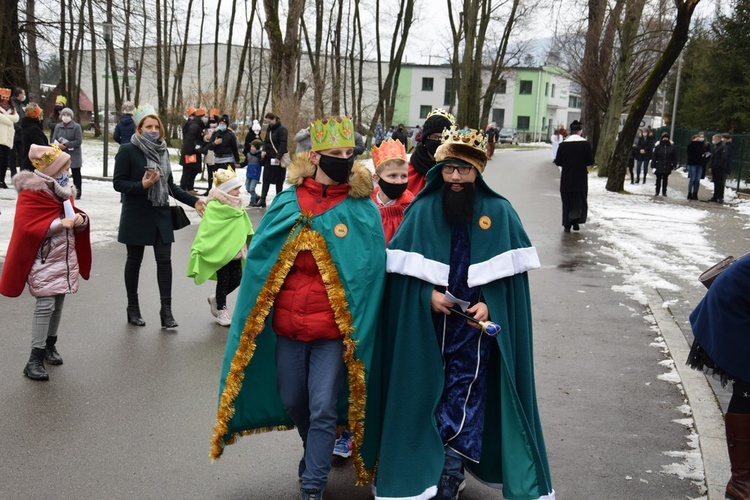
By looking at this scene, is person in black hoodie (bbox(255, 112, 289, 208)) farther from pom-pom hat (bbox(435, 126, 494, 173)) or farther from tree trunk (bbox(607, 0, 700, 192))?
pom-pom hat (bbox(435, 126, 494, 173))

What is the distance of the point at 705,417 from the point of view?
5.72 meters

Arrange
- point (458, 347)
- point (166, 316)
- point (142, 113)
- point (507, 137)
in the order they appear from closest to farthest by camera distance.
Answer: point (458, 347)
point (142, 113)
point (166, 316)
point (507, 137)

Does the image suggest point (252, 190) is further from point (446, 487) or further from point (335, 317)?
point (446, 487)

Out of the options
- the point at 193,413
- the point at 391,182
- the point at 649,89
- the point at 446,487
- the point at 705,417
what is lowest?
the point at 193,413

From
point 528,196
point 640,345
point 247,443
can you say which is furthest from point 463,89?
point 247,443

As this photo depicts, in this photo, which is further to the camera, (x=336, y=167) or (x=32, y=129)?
(x=32, y=129)

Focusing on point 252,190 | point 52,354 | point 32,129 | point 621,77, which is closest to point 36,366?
point 52,354

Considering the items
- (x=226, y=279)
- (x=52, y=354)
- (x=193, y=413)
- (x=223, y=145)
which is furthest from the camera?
(x=223, y=145)

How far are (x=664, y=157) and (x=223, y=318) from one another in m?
18.7

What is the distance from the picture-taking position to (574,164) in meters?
15.3

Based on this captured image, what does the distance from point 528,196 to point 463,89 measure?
12074mm

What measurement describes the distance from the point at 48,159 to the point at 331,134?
2.93m

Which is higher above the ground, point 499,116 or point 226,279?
point 499,116

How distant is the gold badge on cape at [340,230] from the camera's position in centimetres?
420
